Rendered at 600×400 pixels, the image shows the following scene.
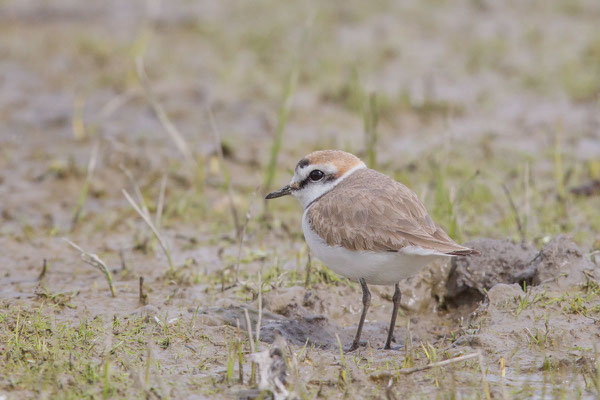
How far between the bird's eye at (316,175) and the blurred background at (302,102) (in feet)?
3.94

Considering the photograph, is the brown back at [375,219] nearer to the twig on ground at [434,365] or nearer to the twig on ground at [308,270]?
the twig on ground at [308,270]

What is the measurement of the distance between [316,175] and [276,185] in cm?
270

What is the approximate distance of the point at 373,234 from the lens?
5195 millimetres

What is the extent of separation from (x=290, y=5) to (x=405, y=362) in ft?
29.6

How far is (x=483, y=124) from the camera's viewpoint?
997 centimetres

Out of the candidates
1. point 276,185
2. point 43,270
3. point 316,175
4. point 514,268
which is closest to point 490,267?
point 514,268

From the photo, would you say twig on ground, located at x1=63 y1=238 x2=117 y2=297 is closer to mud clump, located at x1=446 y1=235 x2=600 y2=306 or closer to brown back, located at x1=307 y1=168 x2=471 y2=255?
brown back, located at x1=307 y1=168 x2=471 y2=255

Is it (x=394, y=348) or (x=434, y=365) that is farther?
(x=394, y=348)

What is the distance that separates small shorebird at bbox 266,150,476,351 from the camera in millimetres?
5094

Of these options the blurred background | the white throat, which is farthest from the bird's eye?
the blurred background

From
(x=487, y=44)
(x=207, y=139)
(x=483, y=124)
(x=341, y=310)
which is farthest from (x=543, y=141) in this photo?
(x=341, y=310)

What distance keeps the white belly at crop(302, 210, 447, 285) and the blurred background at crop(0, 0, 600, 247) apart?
1.29 metres

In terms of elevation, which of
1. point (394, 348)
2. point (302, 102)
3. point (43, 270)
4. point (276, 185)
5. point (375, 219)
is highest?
point (302, 102)

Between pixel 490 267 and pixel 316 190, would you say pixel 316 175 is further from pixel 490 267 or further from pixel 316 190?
pixel 490 267
